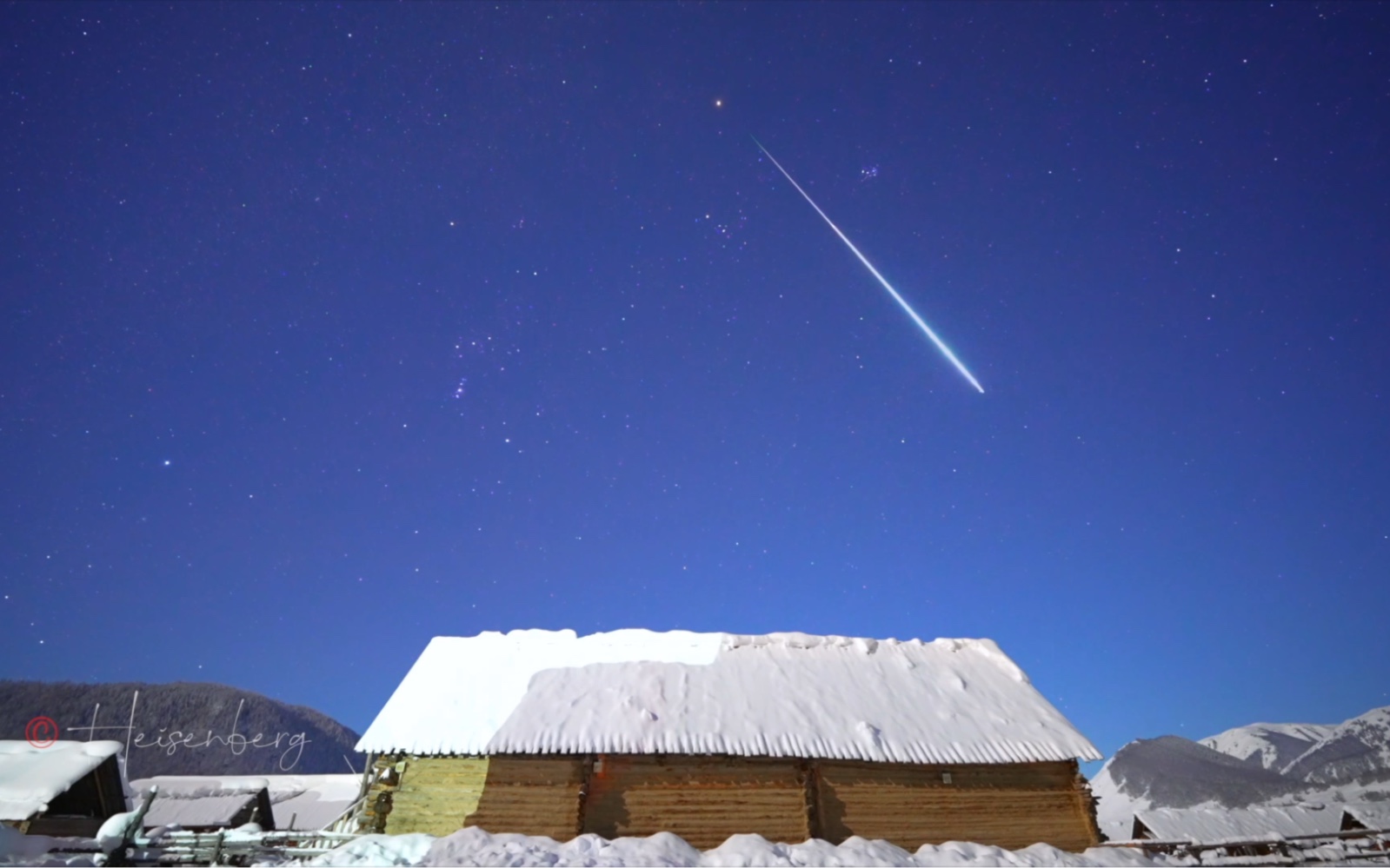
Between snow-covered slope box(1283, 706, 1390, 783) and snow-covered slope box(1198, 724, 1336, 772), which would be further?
snow-covered slope box(1198, 724, 1336, 772)

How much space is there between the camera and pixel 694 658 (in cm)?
2272

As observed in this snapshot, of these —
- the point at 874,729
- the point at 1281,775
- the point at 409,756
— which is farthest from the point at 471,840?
the point at 1281,775

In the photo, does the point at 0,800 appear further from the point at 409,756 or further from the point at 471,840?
the point at 471,840

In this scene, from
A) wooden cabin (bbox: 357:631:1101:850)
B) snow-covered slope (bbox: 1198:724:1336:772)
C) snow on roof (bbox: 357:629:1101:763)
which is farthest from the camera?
snow-covered slope (bbox: 1198:724:1336:772)

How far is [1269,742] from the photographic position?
6614 inches

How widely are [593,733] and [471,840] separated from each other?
12.2 feet

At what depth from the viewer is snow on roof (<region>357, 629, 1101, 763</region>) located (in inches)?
723

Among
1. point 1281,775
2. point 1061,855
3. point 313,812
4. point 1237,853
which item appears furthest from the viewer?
point 1281,775

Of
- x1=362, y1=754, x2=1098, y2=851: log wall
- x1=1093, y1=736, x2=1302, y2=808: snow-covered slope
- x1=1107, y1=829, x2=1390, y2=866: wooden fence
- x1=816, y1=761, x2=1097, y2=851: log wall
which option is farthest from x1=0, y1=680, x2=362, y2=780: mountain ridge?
x1=1093, y1=736, x2=1302, y2=808: snow-covered slope

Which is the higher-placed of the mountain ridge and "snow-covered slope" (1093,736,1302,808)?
Answer: the mountain ridge

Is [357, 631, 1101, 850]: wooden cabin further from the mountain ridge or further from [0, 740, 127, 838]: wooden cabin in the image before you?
the mountain ridge
